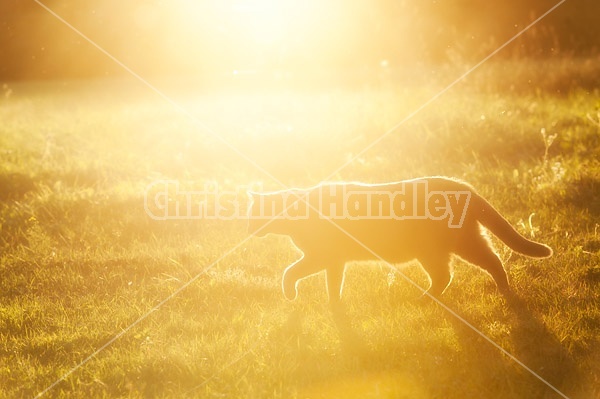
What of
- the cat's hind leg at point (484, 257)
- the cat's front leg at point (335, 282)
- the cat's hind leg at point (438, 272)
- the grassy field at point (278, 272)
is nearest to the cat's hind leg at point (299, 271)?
the cat's front leg at point (335, 282)

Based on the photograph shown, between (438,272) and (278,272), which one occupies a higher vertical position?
(438,272)

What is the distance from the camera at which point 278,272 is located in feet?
19.4

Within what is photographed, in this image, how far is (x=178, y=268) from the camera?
19.7 feet

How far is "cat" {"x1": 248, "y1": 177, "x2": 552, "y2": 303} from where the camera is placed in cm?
471

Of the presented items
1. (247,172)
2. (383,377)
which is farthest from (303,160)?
(383,377)

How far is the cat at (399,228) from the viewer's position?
15.5ft

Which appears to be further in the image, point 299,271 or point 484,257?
point 299,271

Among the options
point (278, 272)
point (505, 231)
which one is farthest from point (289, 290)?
point (505, 231)

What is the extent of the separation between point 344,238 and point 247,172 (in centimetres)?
466

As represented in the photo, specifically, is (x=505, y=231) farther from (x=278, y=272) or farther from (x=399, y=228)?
(x=278, y=272)

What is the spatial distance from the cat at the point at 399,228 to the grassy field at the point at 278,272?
406 millimetres

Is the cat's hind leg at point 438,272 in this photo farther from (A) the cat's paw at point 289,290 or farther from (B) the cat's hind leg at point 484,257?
(A) the cat's paw at point 289,290

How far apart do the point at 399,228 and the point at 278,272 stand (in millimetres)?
1722

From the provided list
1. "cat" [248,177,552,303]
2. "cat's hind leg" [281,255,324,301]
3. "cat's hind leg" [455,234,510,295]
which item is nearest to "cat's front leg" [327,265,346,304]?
"cat" [248,177,552,303]
